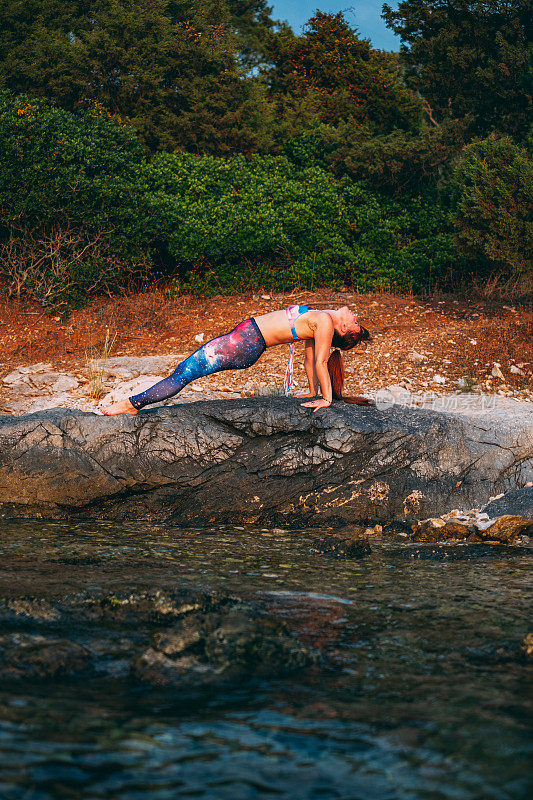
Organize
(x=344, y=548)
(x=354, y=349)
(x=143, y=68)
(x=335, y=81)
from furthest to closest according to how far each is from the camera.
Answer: (x=335, y=81), (x=143, y=68), (x=354, y=349), (x=344, y=548)

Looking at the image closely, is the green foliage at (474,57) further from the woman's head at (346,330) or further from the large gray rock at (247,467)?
the large gray rock at (247,467)

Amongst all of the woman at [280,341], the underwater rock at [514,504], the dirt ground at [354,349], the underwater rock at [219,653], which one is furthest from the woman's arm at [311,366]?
the underwater rock at [219,653]

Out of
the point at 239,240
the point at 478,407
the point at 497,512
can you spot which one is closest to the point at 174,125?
the point at 239,240

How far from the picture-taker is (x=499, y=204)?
44.8 feet

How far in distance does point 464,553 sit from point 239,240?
10.3 meters

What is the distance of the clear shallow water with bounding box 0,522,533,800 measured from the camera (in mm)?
2562

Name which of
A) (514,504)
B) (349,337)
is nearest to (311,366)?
(349,337)

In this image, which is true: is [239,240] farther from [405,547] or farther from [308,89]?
[405,547]

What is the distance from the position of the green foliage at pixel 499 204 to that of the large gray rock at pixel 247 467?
7665 mm

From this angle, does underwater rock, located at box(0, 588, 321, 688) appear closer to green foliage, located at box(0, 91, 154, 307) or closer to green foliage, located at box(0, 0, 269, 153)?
green foliage, located at box(0, 91, 154, 307)

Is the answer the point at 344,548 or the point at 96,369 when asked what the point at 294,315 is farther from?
the point at 96,369

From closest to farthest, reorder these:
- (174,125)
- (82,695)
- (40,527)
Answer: (82,695) → (40,527) → (174,125)

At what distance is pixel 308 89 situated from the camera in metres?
18.5

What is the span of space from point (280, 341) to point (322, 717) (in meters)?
5.07
